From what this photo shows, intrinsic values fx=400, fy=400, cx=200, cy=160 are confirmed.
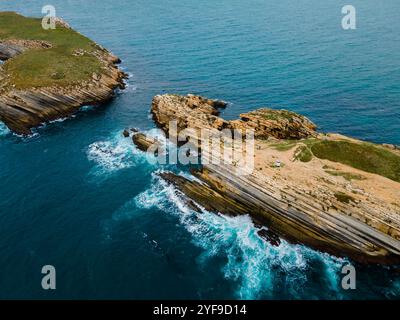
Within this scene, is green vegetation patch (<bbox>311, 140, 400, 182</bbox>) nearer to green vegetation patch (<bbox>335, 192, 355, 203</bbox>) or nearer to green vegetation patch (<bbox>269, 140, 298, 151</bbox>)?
green vegetation patch (<bbox>269, 140, 298, 151</bbox>)

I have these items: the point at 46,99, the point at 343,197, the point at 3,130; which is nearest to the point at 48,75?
the point at 46,99

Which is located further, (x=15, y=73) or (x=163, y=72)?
(x=163, y=72)

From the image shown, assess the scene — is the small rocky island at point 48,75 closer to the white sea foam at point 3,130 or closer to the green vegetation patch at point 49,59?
the green vegetation patch at point 49,59

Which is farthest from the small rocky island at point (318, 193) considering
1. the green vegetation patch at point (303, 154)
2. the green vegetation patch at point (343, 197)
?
the green vegetation patch at point (303, 154)

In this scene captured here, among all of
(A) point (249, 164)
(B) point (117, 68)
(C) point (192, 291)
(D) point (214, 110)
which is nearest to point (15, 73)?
(B) point (117, 68)

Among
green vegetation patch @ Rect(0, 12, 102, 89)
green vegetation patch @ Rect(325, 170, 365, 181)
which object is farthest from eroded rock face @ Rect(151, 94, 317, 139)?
green vegetation patch @ Rect(0, 12, 102, 89)
